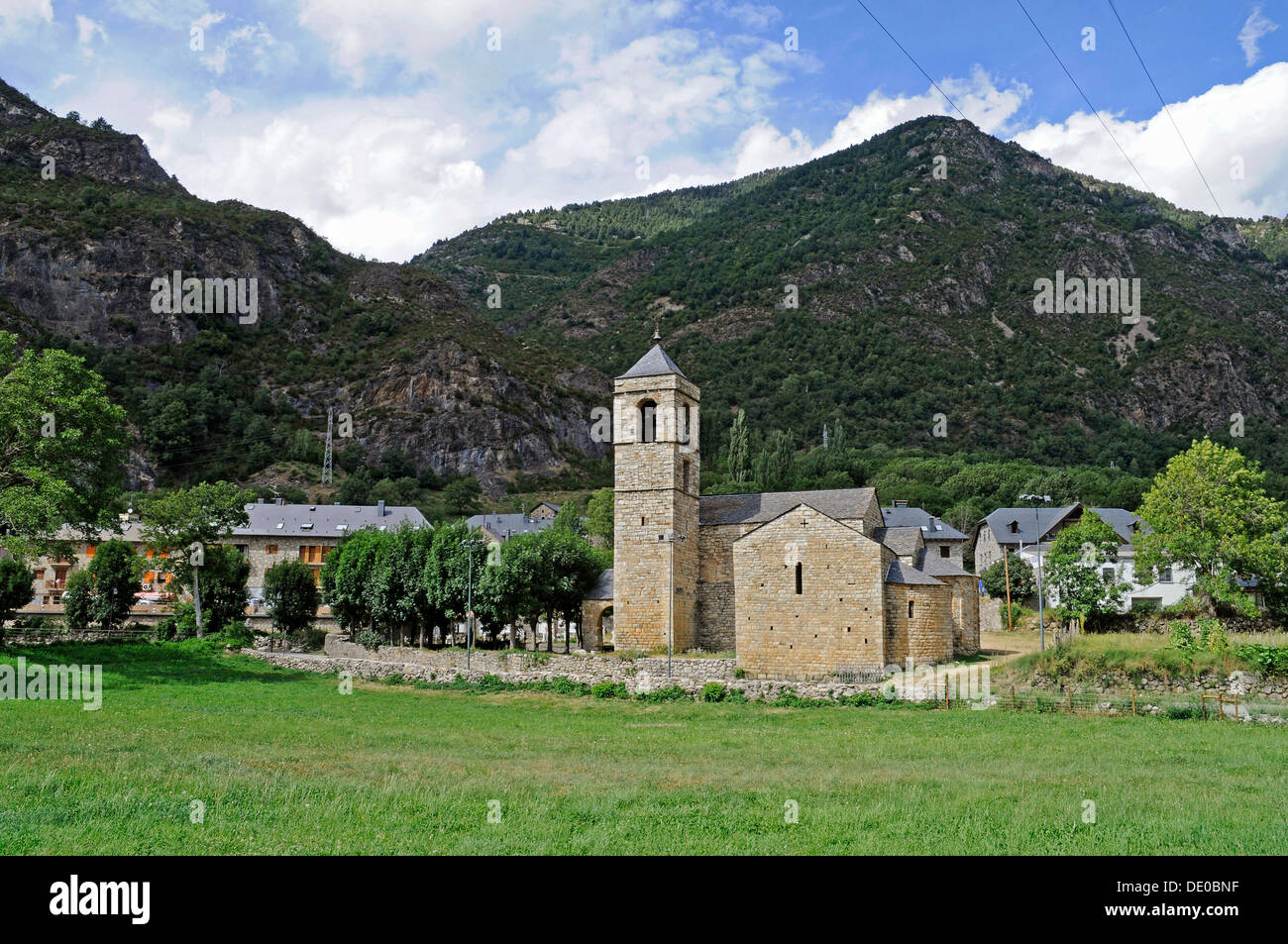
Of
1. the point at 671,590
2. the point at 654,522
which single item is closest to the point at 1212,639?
the point at 671,590

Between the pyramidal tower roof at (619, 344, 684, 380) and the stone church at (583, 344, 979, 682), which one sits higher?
the pyramidal tower roof at (619, 344, 684, 380)

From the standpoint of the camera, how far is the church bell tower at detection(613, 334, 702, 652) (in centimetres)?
4359

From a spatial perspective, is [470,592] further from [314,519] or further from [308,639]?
[314,519]

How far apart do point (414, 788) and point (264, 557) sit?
75.2 meters

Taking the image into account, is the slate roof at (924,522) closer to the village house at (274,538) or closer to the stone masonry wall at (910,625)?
the stone masonry wall at (910,625)

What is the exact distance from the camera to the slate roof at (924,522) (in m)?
66.7

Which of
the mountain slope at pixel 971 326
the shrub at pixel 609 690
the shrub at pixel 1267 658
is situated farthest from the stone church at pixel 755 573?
the mountain slope at pixel 971 326

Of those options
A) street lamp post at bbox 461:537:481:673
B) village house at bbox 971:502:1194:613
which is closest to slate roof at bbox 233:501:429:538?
street lamp post at bbox 461:537:481:673

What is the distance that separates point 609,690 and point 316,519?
2195 inches

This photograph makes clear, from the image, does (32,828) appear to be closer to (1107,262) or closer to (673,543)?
(673,543)

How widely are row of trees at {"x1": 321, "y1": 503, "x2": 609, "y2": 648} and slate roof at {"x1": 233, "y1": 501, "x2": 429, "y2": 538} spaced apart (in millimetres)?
25921

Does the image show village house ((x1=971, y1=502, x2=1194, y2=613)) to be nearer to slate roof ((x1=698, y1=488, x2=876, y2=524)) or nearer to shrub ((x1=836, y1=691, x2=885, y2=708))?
slate roof ((x1=698, y1=488, x2=876, y2=524))

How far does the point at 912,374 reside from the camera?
14550cm

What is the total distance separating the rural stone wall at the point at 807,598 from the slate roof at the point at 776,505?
9.38 feet
